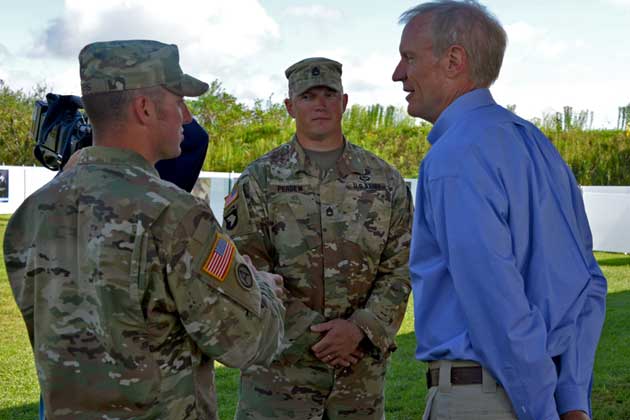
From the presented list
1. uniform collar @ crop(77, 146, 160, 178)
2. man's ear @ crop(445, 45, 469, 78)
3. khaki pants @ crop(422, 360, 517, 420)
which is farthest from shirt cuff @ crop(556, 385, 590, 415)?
uniform collar @ crop(77, 146, 160, 178)

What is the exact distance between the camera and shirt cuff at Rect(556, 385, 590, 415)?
2.12 metres

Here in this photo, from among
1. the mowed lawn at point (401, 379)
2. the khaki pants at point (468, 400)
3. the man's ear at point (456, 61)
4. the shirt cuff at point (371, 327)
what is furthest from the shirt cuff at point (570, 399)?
the mowed lawn at point (401, 379)

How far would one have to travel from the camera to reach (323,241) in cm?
357

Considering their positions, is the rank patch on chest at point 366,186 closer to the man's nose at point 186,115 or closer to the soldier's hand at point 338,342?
the soldier's hand at point 338,342

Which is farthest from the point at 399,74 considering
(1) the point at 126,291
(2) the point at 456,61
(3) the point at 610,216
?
(3) the point at 610,216

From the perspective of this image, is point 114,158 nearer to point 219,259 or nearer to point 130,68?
point 130,68

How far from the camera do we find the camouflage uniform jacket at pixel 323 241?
3557mm

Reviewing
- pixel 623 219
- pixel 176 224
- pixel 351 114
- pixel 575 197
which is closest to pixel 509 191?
pixel 575 197

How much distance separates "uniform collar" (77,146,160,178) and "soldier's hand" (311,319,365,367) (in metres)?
1.52

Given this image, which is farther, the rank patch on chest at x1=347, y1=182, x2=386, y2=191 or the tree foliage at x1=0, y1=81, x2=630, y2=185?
the tree foliage at x1=0, y1=81, x2=630, y2=185

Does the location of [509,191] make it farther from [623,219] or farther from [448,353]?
[623,219]

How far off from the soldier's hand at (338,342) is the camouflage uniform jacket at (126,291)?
1.33 metres

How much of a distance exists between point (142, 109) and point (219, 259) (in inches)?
16.8

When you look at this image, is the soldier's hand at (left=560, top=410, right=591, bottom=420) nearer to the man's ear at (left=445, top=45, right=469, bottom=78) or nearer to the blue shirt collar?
the blue shirt collar
